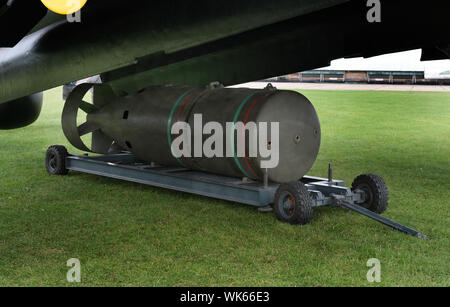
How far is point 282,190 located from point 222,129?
2.87ft

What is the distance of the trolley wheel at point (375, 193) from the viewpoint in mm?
4836

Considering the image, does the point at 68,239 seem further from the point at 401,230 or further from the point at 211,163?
the point at 401,230

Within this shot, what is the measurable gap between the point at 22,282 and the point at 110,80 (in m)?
4.12

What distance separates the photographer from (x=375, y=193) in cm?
485

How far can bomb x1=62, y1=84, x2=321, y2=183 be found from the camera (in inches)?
191

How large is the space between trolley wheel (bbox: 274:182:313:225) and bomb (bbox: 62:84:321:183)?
1.14 ft
